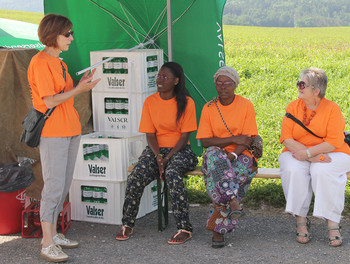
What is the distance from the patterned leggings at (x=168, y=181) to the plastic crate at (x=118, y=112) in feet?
2.04

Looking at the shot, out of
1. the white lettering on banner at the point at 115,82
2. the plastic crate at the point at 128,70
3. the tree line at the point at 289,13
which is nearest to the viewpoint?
the plastic crate at the point at 128,70

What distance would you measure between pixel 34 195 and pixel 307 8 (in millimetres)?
54248

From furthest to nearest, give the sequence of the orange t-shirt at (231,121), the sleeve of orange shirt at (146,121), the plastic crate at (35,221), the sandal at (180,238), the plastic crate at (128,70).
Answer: the plastic crate at (128,70) → the sleeve of orange shirt at (146,121) → the plastic crate at (35,221) → the orange t-shirt at (231,121) → the sandal at (180,238)

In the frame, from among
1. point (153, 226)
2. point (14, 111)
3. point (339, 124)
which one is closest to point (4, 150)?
point (14, 111)

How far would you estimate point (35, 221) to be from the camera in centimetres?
560

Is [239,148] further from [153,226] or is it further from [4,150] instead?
[4,150]

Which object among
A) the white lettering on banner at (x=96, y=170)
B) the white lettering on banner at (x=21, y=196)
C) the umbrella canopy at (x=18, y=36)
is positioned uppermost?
the umbrella canopy at (x=18, y=36)

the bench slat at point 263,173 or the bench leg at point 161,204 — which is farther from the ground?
the bench slat at point 263,173

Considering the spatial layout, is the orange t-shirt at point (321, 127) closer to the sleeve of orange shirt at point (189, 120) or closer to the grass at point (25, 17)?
the sleeve of orange shirt at point (189, 120)

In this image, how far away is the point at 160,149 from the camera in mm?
5652

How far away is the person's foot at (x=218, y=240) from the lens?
5125mm

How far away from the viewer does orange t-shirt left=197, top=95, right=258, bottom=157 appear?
5371mm

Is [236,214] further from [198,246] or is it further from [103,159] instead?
[103,159]

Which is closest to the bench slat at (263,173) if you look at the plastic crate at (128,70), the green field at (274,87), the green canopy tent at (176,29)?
the plastic crate at (128,70)
